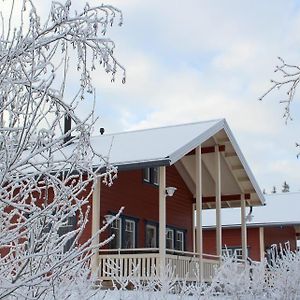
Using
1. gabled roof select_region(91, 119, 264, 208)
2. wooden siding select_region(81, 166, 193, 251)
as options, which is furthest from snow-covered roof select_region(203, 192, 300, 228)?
wooden siding select_region(81, 166, 193, 251)

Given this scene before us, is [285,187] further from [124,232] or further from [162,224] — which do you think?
[162,224]

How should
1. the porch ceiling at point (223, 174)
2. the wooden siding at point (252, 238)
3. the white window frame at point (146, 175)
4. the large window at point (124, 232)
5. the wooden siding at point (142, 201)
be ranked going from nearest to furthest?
the wooden siding at point (142, 201) < the large window at point (124, 232) < the porch ceiling at point (223, 174) < the white window frame at point (146, 175) < the wooden siding at point (252, 238)

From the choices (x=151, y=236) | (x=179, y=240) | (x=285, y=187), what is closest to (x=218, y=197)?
(x=151, y=236)

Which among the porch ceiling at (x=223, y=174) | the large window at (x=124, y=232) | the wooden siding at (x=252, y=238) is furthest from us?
the wooden siding at (x=252, y=238)

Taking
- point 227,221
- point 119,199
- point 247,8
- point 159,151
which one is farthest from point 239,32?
point 227,221

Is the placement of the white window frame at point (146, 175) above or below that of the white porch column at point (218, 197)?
above

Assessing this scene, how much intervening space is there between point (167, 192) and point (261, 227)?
1236 cm

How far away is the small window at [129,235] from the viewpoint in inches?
720

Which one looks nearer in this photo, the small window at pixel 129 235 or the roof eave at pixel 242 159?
the small window at pixel 129 235

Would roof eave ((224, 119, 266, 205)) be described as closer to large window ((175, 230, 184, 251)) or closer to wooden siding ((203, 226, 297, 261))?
large window ((175, 230, 184, 251))

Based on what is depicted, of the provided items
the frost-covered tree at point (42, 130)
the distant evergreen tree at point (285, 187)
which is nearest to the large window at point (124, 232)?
the frost-covered tree at point (42, 130)

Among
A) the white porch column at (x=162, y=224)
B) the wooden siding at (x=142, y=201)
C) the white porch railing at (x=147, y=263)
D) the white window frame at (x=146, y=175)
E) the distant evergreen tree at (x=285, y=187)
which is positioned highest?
the distant evergreen tree at (x=285, y=187)

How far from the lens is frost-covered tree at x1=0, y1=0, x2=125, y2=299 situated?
A: 3043mm

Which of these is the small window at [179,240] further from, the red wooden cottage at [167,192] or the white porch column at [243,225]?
the white porch column at [243,225]
